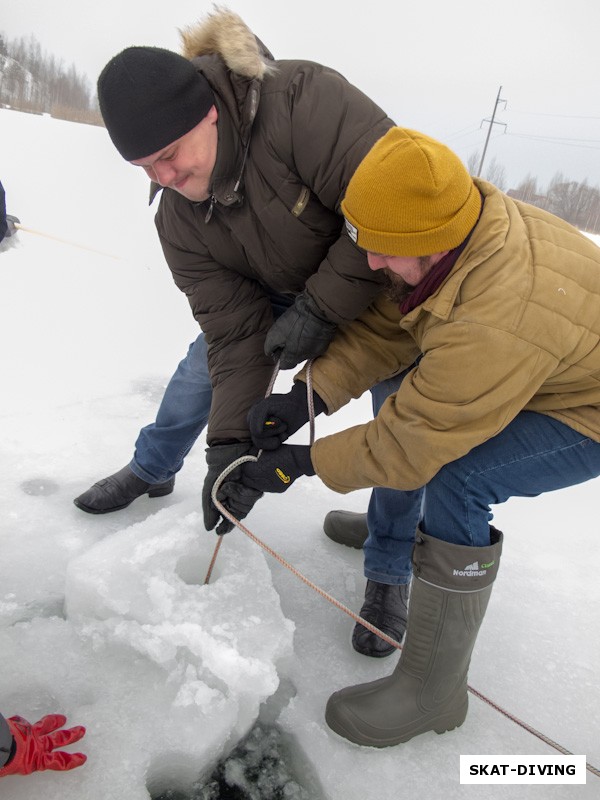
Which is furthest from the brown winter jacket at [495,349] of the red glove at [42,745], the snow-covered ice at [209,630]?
the red glove at [42,745]

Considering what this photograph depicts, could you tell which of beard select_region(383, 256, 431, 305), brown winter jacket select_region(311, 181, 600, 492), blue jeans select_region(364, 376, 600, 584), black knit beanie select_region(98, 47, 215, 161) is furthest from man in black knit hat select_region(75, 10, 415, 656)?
blue jeans select_region(364, 376, 600, 584)

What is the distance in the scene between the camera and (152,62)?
4.17ft

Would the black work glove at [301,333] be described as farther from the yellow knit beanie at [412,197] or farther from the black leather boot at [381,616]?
the black leather boot at [381,616]

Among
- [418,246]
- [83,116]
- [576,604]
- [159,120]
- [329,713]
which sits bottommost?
[83,116]

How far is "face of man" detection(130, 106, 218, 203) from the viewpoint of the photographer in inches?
52.4

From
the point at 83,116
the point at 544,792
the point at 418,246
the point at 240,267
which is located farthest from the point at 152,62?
the point at 83,116

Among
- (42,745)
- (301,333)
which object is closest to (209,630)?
(42,745)

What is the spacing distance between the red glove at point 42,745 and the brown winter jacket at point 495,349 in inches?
29.6

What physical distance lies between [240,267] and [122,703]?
1081 mm

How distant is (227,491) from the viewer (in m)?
1.54

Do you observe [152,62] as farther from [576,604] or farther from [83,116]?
[83,116]

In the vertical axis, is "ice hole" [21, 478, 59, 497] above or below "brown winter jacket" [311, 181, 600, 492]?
below

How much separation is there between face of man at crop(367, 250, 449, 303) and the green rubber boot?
1.72 ft

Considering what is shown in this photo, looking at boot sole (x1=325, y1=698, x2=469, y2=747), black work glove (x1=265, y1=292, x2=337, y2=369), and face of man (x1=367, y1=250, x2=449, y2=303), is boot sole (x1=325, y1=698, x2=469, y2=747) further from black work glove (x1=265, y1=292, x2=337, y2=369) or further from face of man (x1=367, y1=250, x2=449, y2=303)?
face of man (x1=367, y1=250, x2=449, y2=303)
